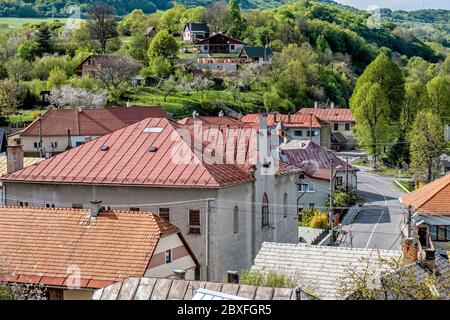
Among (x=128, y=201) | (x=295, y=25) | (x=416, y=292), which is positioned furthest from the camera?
(x=295, y=25)

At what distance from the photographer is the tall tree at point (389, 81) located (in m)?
65.6

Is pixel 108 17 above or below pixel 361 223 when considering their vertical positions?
above

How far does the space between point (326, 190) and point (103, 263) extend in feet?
90.3

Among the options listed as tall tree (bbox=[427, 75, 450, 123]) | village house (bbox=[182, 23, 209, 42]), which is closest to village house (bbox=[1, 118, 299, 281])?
tall tree (bbox=[427, 75, 450, 123])

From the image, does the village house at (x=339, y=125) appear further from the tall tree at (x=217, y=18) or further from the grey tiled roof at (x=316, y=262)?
the grey tiled roof at (x=316, y=262)

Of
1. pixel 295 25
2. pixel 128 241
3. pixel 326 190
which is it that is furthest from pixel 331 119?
pixel 128 241

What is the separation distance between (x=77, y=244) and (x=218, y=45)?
92.1 meters

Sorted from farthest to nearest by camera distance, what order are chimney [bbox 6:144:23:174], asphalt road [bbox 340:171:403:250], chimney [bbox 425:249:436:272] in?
asphalt road [bbox 340:171:403:250]
chimney [bbox 6:144:23:174]
chimney [bbox 425:249:436:272]

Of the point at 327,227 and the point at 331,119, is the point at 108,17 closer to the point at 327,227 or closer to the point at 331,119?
the point at 331,119

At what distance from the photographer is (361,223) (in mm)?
43094

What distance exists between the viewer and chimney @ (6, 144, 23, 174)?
1179 inches

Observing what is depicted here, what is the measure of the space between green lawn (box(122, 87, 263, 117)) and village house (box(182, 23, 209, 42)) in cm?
2834

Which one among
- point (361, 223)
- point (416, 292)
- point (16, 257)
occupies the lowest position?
point (361, 223)

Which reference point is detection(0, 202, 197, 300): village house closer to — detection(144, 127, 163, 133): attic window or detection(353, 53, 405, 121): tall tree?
detection(144, 127, 163, 133): attic window
